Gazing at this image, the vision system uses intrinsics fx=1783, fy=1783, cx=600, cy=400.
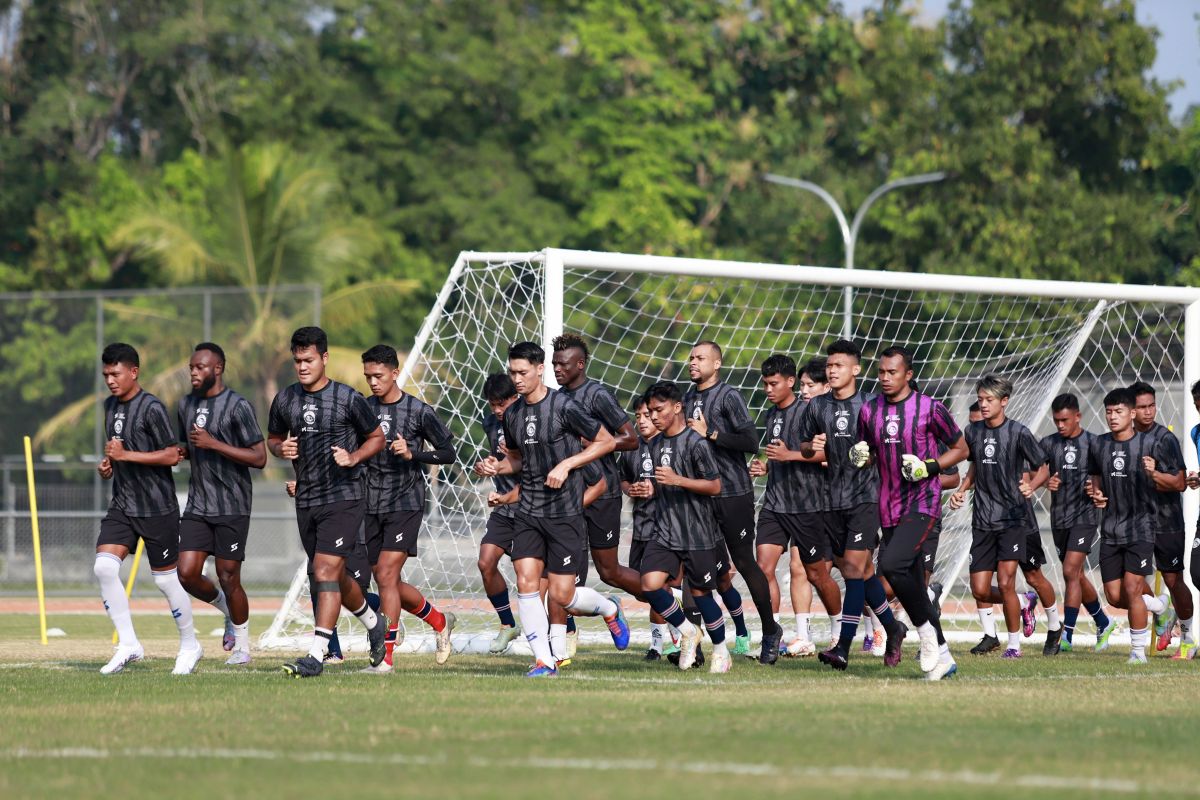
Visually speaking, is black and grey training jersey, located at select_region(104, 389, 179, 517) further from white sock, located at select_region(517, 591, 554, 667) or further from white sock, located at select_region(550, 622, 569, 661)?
white sock, located at select_region(550, 622, 569, 661)

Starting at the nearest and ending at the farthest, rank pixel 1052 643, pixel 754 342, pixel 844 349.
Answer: pixel 844 349
pixel 1052 643
pixel 754 342

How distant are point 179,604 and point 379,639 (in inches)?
53.7

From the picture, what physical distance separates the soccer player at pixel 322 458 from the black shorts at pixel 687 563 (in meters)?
2.06

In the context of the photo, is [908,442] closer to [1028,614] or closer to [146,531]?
[1028,614]

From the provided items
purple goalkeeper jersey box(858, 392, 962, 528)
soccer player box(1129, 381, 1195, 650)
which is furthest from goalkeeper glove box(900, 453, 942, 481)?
soccer player box(1129, 381, 1195, 650)

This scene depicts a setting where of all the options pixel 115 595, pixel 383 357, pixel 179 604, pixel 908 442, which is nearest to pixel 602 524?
pixel 383 357

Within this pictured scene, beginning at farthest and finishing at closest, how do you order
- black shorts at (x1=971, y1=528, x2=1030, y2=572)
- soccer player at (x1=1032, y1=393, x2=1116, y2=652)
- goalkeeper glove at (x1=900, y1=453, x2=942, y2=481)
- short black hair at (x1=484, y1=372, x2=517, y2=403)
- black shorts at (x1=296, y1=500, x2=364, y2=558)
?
soccer player at (x1=1032, y1=393, x2=1116, y2=652) < black shorts at (x1=971, y1=528, x2=1030, y2=572) < short black hair at (x1=484, y1=372, x2=517, y2=403) < black shorts at (x1=296, y1=500, x2=364, y2=558) < goalkeeper glove at (x1=900, y1=453, x2=942, y2=481)

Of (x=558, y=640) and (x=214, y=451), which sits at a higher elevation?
(x=214, y=451)

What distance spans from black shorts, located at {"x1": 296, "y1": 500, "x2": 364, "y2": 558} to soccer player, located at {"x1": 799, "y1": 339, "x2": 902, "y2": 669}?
3.33 m

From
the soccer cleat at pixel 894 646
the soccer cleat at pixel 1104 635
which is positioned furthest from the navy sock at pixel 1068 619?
the soccer cleat at pixel 894 646

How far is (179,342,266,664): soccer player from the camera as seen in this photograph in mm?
12062

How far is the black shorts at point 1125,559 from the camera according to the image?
13836 millimetres

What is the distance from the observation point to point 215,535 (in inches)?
480

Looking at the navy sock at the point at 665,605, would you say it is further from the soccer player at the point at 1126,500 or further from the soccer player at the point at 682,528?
the soccer player at the point at 1126,500
